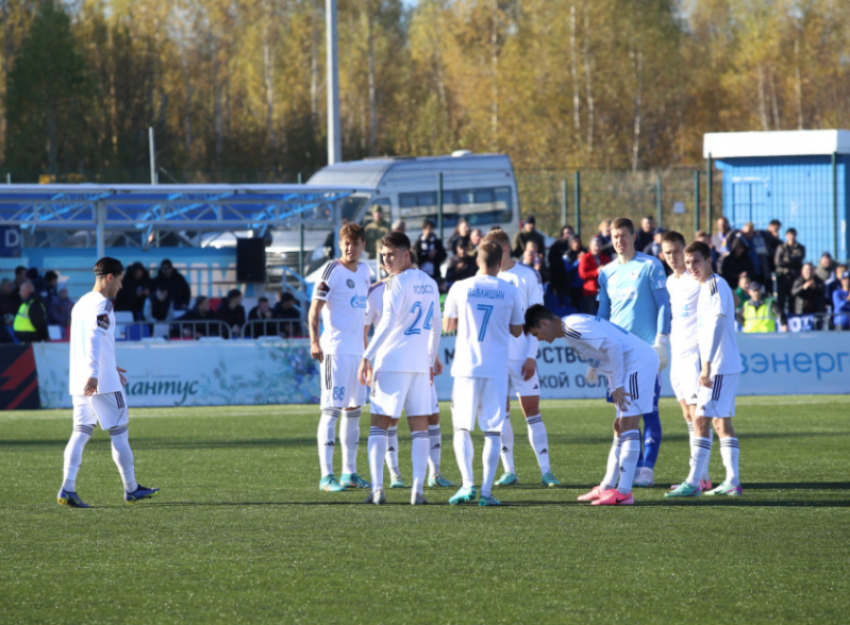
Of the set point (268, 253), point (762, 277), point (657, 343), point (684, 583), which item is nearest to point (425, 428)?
point (657, 343)

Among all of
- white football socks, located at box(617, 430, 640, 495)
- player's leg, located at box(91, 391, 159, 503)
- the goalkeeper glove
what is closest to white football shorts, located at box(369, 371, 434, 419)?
white football socks, located at box(617, 430, 640, 495)

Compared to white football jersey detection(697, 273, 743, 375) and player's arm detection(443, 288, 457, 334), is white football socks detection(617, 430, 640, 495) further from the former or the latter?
player's arm detection(443, 288, 457, 334)

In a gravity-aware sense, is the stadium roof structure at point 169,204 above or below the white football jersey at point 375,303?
above

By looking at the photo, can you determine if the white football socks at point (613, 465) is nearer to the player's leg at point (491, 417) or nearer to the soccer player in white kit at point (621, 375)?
the soccer player in white kit at point (621, 375)

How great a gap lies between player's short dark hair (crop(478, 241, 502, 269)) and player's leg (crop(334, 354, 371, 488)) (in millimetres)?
1544

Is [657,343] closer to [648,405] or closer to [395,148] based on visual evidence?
[648,405]

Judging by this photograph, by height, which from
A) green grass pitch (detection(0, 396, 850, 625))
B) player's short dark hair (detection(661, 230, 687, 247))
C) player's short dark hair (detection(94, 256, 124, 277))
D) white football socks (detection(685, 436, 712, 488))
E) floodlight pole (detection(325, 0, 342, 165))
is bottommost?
green grass pitch (detection(0, 396, 850, 625))

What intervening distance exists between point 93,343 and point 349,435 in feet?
6.92

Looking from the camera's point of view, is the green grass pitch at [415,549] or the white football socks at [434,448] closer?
the green grass pitch at [415,549]

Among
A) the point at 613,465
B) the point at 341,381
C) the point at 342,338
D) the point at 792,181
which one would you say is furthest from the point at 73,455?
the point at 792,181

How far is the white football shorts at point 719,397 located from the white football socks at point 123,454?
4.12 meters

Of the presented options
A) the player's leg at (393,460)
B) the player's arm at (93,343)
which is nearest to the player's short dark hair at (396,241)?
the player's leg at (393,460)

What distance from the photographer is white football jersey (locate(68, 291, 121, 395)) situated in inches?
311

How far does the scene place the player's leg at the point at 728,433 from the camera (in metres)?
8.27
